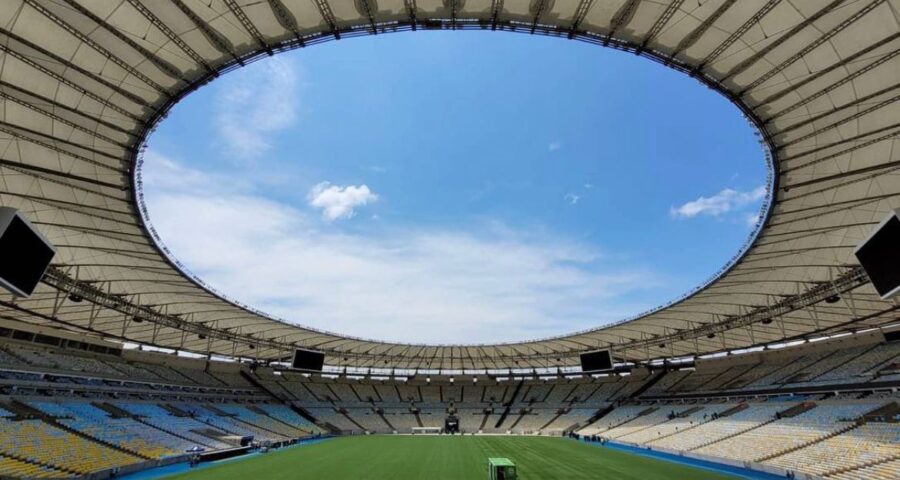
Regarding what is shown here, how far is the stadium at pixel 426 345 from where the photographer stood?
11.7 metres

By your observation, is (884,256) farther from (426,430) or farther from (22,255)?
(426,430)

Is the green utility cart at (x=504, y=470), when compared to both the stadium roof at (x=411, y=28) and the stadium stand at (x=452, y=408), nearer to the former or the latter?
the stadium roof at (x=411, y=28)

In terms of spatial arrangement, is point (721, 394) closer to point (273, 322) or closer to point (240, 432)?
point (273, 322)

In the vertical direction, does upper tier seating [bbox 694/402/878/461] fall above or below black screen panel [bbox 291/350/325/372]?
below

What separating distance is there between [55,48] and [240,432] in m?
36.9

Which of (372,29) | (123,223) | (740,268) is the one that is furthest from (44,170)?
(740,268)

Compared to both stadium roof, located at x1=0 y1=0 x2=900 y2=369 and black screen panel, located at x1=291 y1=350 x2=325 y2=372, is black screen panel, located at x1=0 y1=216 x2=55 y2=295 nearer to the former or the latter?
stadium roof, located at x1=0 y1=0 x2=900 y2=369

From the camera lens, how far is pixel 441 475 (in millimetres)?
22734

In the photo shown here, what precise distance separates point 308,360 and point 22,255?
30.0 meters

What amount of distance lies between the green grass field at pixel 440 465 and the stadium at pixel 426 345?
1.14 ft

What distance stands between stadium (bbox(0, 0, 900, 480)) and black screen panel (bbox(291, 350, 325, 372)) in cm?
27

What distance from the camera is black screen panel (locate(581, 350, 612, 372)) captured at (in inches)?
1517

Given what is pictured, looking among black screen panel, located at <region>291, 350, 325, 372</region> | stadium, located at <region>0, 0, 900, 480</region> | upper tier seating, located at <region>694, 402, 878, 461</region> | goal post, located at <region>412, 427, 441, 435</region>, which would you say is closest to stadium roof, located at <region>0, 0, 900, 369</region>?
stadium, located at <region>0, 0, 900, 480</region>

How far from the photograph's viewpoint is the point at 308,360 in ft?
131
